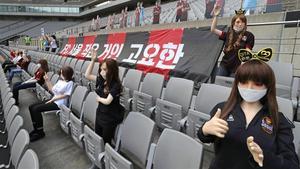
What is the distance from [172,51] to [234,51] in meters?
1.52

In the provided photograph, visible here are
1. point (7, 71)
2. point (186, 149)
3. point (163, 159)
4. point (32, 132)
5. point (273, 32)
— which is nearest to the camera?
point (186, 149)

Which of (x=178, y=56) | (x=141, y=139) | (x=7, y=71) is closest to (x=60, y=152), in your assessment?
(x=141, y=139)

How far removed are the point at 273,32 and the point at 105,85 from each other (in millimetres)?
3757

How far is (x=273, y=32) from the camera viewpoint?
473 cm

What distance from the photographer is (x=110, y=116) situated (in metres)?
2.48

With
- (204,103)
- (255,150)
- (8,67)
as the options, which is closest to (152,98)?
(204,103)

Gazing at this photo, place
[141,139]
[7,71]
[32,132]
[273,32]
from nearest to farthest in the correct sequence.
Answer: [141,139], [32,132], [273,32], [7,71]

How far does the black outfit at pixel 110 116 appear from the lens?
2.46 meters

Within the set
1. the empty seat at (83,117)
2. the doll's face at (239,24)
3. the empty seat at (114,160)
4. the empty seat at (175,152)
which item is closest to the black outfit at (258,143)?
the empty seat at (175,152)

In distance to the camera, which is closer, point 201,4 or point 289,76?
point 289,76

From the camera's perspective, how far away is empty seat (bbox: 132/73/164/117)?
9.97 feet

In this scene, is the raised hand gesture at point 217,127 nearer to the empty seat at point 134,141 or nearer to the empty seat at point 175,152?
the empty seat at point 175,152

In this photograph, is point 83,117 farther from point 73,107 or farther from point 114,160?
point 114,160

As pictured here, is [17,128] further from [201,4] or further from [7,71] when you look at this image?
[201,4]
